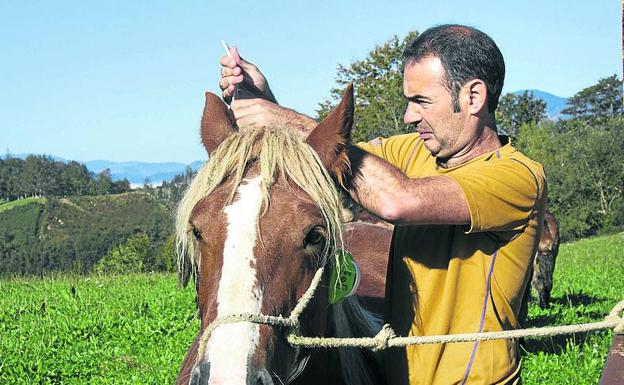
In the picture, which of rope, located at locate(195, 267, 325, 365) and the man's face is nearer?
rope, located at locate(195, 267, 325, 365)

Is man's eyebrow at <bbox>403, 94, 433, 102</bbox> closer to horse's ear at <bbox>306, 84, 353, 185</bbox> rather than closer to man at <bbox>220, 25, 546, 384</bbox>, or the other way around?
man at <bbox>220, 25, 546, 384</bbox>

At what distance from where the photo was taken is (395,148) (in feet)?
10.1

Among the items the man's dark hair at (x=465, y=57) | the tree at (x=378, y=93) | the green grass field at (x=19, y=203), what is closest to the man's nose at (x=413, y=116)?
the man's dark hair at (x=465, y=57)

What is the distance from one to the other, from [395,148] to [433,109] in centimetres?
57

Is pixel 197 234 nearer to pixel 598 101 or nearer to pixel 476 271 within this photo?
pixel 476 271

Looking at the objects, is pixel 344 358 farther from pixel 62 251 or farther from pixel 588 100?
pixel 588 100

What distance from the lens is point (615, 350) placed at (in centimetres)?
188

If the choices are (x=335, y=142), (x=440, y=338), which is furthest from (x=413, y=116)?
(x=440, y=338)

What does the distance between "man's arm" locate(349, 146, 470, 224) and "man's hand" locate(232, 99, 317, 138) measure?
343 mm

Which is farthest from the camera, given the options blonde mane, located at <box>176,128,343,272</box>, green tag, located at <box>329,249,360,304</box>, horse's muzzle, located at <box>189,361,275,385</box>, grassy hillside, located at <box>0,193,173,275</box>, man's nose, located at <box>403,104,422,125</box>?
grassy hillside, located at <box>0,193,173,275</box>

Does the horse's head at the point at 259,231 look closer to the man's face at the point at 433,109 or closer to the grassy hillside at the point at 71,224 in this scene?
the man's face at the point at 433,109

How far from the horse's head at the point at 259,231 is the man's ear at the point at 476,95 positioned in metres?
0.48

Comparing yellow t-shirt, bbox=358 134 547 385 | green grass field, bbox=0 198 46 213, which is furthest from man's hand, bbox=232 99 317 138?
green grass field, bbox=0 198 46 213

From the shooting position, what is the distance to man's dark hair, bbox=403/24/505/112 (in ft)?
8.07
